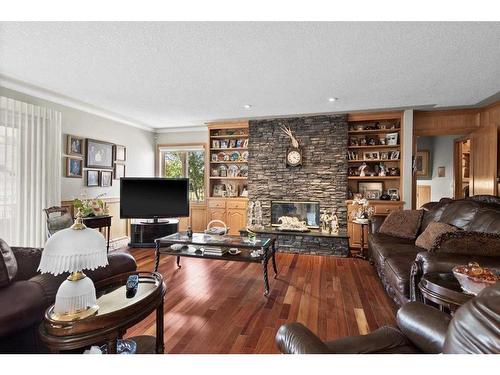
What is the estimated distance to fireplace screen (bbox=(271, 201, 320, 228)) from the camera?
4957 mm

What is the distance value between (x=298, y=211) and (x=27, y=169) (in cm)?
432

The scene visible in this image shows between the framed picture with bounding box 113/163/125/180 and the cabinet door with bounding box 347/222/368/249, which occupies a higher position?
the framed picture with bounding box 113/163/125/180

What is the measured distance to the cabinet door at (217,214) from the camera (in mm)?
5457

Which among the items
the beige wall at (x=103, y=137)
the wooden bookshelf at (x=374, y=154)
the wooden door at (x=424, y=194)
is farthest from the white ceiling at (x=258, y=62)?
the wooden door at (x=424, y=194)

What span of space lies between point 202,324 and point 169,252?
129 centimetres

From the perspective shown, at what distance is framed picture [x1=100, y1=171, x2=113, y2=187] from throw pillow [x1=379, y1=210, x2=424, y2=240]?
15.6ft

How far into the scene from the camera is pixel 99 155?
4.70 metres

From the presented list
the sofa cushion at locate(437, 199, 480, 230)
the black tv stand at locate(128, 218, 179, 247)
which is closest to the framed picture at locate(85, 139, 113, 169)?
the black tv stand at locate(128, 218, 179, 247)

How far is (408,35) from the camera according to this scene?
85.5 inches

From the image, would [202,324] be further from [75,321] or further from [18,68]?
[18,68]

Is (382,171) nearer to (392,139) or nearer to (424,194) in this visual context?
(392,139)

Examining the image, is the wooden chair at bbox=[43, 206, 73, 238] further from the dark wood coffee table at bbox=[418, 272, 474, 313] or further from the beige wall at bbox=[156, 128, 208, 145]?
the dark wood coffee table at bbox=[418, 272, 474, 313]

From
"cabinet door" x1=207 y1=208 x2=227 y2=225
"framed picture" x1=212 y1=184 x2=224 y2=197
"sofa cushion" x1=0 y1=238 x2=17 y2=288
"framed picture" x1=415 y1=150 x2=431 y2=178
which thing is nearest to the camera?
"sofa cushion" x1=0 y1=238 x2=17 y2=288
